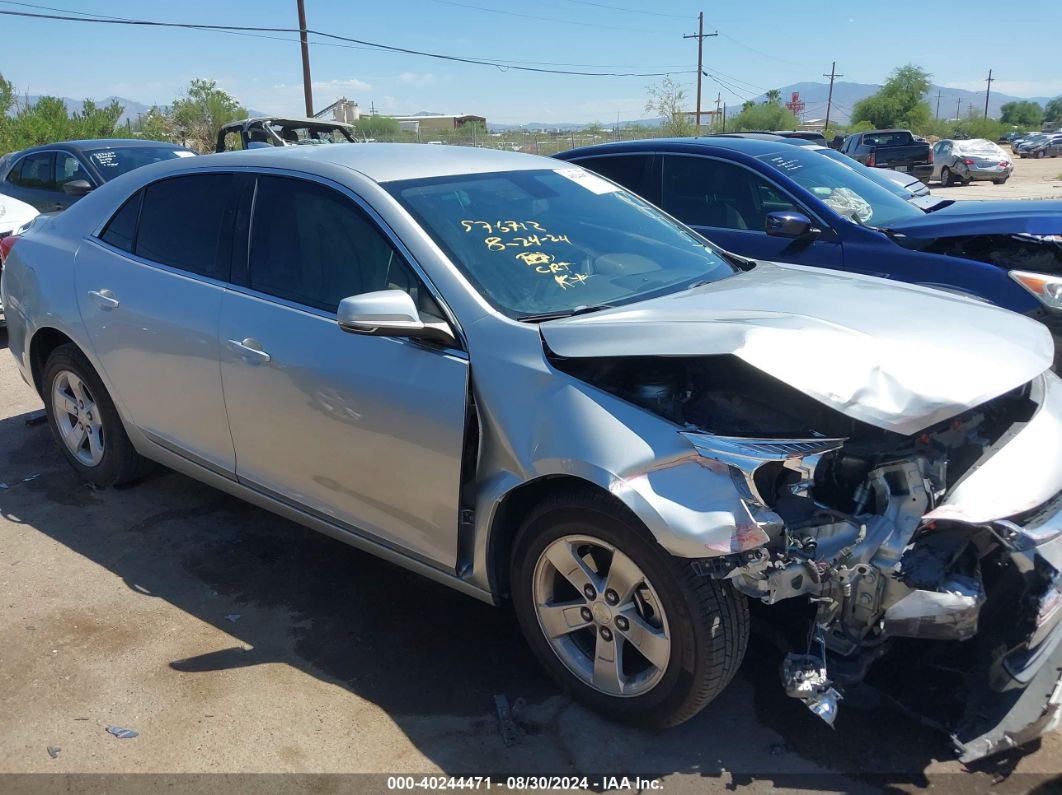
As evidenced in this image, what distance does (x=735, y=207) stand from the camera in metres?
6.05

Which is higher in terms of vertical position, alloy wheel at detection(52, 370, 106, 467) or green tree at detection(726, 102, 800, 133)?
green tree at detection(726, 102, 800, 133)

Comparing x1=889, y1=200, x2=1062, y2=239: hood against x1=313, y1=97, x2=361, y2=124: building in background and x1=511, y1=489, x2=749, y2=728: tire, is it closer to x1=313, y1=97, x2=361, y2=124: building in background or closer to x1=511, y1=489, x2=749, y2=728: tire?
x1=511, y1=489, x2=749, y2=728: tire

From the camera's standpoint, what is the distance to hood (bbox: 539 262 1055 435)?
2416 mm

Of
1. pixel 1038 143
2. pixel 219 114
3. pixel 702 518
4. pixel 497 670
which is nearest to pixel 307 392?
pixel 497 670

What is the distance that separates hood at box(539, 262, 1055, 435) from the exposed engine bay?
0.10 metres

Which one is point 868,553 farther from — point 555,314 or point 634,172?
point 634,172

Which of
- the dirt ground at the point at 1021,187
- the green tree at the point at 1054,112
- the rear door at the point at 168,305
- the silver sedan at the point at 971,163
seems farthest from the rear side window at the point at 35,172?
the green tree at the point at 1054,112

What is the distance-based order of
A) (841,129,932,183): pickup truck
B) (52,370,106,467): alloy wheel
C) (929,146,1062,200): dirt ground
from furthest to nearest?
(841,129,932,183): pickup truck → (929,146,1062,200): dirt ground → (52,370,106,467): alloy wheel

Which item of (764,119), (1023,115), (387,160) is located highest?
(1023,115)

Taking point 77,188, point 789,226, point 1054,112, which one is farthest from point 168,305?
point 1054,112

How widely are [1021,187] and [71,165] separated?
1070 inches

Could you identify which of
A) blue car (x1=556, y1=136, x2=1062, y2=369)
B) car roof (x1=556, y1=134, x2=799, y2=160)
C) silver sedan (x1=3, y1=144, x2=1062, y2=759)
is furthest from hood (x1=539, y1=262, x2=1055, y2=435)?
car roof (x1=556, y1=134, x2=799, y2=160)

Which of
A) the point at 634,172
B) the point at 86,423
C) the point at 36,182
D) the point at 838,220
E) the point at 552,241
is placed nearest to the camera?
the point at 552,241

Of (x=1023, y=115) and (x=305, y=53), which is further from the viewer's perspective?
(x=1023, y=115)
